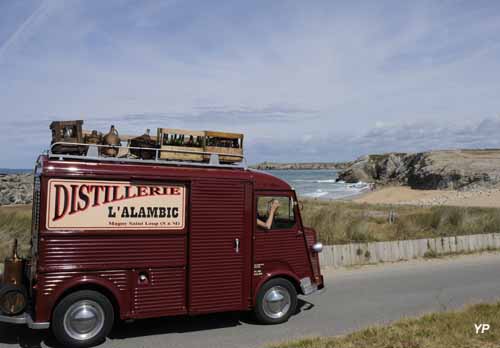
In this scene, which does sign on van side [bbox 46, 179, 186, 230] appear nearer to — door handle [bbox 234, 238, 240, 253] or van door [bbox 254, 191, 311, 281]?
door handle [bbox 234, 238, 240, 253]

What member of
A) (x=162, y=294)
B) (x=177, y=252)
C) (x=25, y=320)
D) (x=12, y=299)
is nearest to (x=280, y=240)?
(x=177, y=252)

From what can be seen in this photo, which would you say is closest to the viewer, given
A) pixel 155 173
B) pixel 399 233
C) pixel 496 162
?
pixel 155 173

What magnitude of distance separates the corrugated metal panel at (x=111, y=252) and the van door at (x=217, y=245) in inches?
11.4

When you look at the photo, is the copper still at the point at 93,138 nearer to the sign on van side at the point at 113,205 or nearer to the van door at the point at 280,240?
the sign on van side at the point at 113,205

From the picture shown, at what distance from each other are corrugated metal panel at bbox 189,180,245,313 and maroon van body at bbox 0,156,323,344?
0.6 inches

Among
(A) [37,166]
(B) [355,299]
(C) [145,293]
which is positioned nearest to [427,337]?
(B) [355,299]

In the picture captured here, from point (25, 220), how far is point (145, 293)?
9.96 meters

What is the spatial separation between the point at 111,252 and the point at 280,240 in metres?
2.66

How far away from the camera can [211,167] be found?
7840 mm

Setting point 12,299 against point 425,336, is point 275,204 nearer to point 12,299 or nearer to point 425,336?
point 425,336

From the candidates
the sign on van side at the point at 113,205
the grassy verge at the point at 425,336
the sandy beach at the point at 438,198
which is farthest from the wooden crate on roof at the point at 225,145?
the sandy beach at the point at 438,198

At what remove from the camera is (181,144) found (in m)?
7.84

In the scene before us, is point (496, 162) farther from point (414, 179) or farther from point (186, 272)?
point (186, 272)

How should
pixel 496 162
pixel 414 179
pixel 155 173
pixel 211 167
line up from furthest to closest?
pixel 414 179 → pixel 496 162 → pixel 211 167 → pixel 155 173
